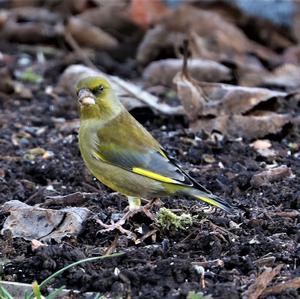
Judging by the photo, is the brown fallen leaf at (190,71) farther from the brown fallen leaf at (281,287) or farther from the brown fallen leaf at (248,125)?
the brown fallen leaf at (281,287)

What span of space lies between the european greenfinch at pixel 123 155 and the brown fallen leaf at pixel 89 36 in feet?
14.0

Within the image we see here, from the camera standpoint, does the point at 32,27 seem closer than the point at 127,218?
No

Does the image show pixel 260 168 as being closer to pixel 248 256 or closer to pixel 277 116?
pixel 277 116

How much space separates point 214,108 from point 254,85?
1.51 m

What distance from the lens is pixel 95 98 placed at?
4895mm

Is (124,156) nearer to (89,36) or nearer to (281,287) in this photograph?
(281,287)

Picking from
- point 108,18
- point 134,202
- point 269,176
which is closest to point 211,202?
point 134,202

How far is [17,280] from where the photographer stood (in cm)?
374

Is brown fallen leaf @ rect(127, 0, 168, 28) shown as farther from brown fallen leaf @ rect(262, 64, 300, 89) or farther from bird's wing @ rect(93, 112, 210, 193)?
bird's wing @ rect(93, 112, 210, 193)

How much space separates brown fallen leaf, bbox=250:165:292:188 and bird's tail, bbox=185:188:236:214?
812 millimetres

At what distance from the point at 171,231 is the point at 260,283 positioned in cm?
80

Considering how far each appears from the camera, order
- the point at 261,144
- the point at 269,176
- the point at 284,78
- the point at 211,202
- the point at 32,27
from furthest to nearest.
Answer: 1. the point at 32,27
2. the point at 284,78
3. the point at 261,144
4. the point at 269,176
5. the point at 211,202

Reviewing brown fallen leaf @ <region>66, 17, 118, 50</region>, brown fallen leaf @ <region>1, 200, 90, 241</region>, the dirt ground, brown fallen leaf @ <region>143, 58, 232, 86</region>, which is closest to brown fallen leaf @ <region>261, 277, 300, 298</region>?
the dirt ground

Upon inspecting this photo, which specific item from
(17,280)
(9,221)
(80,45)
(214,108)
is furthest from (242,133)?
(80,45)
